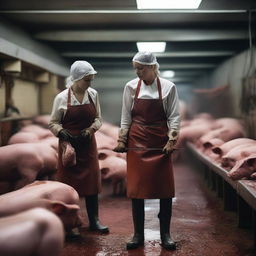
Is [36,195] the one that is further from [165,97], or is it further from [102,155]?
[102,155]

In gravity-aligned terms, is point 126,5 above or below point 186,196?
above

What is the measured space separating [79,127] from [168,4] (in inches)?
83.7

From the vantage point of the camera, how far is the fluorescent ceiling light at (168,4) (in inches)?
218

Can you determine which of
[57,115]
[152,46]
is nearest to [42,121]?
[152,46]

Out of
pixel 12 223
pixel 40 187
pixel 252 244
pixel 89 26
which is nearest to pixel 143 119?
pixel 40 187

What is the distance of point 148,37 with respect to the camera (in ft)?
26.1

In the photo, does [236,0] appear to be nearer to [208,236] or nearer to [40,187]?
[208,236]

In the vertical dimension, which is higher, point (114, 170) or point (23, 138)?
point (23, 138)

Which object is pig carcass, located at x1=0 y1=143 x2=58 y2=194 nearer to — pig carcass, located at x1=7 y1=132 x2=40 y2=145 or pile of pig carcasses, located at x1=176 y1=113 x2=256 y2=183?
pig carcass, located at x1=7 y1=132 x2=40 y2=145

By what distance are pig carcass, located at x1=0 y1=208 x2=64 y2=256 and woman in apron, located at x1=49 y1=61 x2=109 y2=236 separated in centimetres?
216

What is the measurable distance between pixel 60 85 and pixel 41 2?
5.61m

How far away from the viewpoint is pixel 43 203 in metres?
3.36

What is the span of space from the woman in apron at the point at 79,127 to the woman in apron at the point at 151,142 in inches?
21.5

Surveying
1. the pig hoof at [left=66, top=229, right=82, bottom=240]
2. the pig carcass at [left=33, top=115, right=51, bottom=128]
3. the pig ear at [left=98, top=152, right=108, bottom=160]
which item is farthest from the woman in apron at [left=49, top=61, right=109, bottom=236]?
the pig carcass at [left=33, top=115, right=51, bottom=128]
